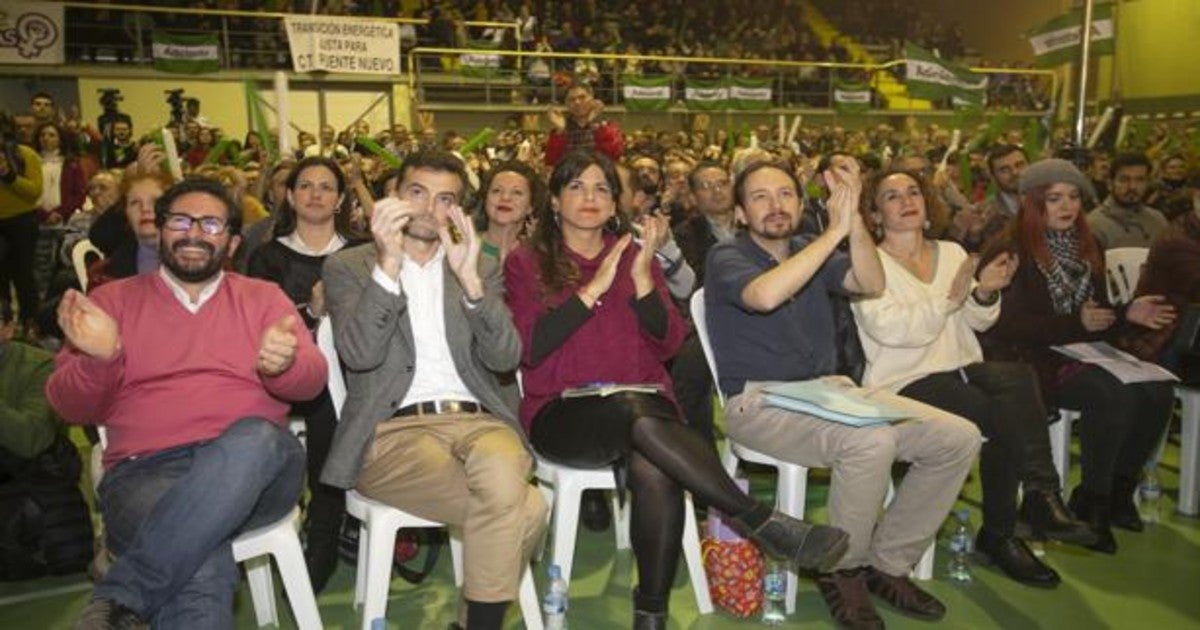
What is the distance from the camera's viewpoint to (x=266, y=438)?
2.50 metres

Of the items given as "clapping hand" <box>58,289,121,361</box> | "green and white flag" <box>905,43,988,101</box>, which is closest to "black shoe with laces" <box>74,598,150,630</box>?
"clapping hand" <box>58,289,121,361</box>

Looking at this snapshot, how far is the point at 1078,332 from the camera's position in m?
3.72

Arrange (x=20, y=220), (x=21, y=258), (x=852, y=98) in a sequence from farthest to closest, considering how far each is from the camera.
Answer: (x=852, y=98) < (x=21, y=258) < (x=20, y=220)

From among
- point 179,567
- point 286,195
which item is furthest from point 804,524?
point 286,195

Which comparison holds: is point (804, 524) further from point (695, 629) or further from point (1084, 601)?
point (1084, 601)

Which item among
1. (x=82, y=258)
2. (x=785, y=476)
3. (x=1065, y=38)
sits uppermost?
(x=1065, y=38)

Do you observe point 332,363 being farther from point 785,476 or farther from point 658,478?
point 785,476

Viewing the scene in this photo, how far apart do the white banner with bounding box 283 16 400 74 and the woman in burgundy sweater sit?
549cm

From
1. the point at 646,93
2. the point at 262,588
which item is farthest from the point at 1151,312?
the point at 646,93

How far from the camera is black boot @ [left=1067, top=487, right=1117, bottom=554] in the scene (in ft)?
11.8

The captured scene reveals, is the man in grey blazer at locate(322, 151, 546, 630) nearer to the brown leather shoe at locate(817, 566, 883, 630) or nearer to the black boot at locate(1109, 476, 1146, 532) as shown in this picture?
the brown leather shoe at locate(817, 566, 883, 630)

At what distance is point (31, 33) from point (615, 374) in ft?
34.7

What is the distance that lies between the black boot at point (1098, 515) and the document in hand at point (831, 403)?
115cm

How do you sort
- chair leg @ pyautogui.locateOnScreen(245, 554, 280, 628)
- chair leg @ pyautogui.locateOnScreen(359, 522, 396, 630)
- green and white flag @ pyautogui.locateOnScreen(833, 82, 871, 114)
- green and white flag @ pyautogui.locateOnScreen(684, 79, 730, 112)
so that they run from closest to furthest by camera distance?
1. chair leg @ pyautogui.locateOnScreen(359, 522, 396, 630)
2. chair leg @ pyautogui.locateOnScreen(245, 554, 280, 628)
3. green and white flag @ pyautogui.locateOnScreen(684, 79, 730, 112)
4. green and white flag @ pyautogui.locateOnScreen(833, 82, 871, 114)
